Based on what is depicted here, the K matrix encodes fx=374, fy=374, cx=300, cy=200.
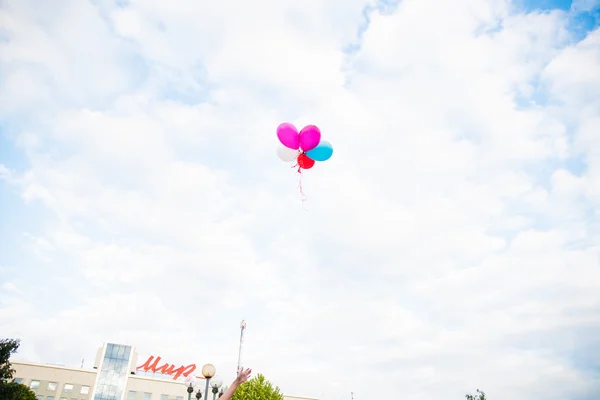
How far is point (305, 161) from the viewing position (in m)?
12.2

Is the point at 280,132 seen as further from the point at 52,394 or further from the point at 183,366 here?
the point at 52,394

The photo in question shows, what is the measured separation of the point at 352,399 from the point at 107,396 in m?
42.1

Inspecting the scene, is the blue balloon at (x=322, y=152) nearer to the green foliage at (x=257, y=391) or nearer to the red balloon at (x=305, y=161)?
the red balloon at (x=305, y=161)

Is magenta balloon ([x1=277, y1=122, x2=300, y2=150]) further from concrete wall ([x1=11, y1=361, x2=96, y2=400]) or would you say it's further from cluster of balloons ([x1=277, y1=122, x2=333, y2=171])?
concrete wall ([x1=11, y1=361, x2=96, y2=400])

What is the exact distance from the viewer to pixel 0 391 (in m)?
27.1

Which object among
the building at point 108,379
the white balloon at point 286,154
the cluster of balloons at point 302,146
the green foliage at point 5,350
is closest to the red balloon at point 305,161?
the cluster of balloons at point 302,146

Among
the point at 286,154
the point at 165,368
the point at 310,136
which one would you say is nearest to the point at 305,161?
the point at 286,154

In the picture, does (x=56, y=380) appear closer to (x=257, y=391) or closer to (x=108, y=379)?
(x=108, y=379)

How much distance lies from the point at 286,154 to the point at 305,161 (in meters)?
0.66

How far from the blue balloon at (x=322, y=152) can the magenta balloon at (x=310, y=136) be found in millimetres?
154

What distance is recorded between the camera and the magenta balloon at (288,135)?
1139 cm

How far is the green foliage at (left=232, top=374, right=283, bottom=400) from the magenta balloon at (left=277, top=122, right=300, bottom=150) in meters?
19.1

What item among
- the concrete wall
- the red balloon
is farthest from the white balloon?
the concrete wall

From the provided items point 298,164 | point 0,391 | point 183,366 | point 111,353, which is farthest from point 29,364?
point 298,164
